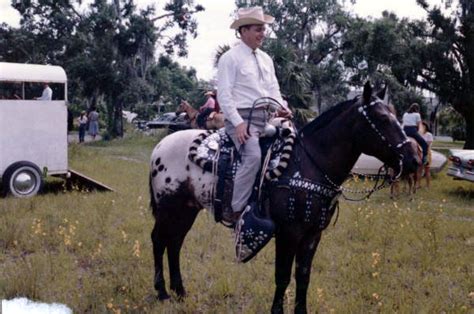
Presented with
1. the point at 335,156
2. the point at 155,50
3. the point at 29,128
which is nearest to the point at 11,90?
the point at 29,128

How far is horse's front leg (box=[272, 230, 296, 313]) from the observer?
165 inches

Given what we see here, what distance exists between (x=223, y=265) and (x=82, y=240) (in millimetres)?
2147

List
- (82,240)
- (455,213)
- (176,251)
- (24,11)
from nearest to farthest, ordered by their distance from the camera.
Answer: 1. (176,251)
2. (82,240)
3. (455,213)
4. (24,11)

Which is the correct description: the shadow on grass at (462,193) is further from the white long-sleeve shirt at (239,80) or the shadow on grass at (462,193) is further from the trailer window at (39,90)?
the trailer window at (39,90)

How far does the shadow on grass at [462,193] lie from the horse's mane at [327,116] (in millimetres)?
8255

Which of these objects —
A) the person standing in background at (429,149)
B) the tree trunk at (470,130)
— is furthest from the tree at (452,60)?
the person standing in background at (429,149)

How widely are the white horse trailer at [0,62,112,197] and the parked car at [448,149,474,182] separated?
27.8 ft

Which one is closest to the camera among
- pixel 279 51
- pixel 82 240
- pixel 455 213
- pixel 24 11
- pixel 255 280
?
pixel 255 280

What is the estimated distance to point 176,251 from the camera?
5.25m

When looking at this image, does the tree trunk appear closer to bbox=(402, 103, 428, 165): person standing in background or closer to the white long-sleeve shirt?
bbox=(402, 103, 428, 165): person standing in background

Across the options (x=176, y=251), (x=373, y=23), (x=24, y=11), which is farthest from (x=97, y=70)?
(x=176, y=251)

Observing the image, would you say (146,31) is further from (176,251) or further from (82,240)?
(176,251)

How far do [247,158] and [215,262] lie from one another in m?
2.28

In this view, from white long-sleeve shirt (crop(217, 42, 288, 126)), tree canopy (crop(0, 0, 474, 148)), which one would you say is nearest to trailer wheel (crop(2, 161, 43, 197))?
white long-sleeve shirt (crop(217, 42, 288, 126))
